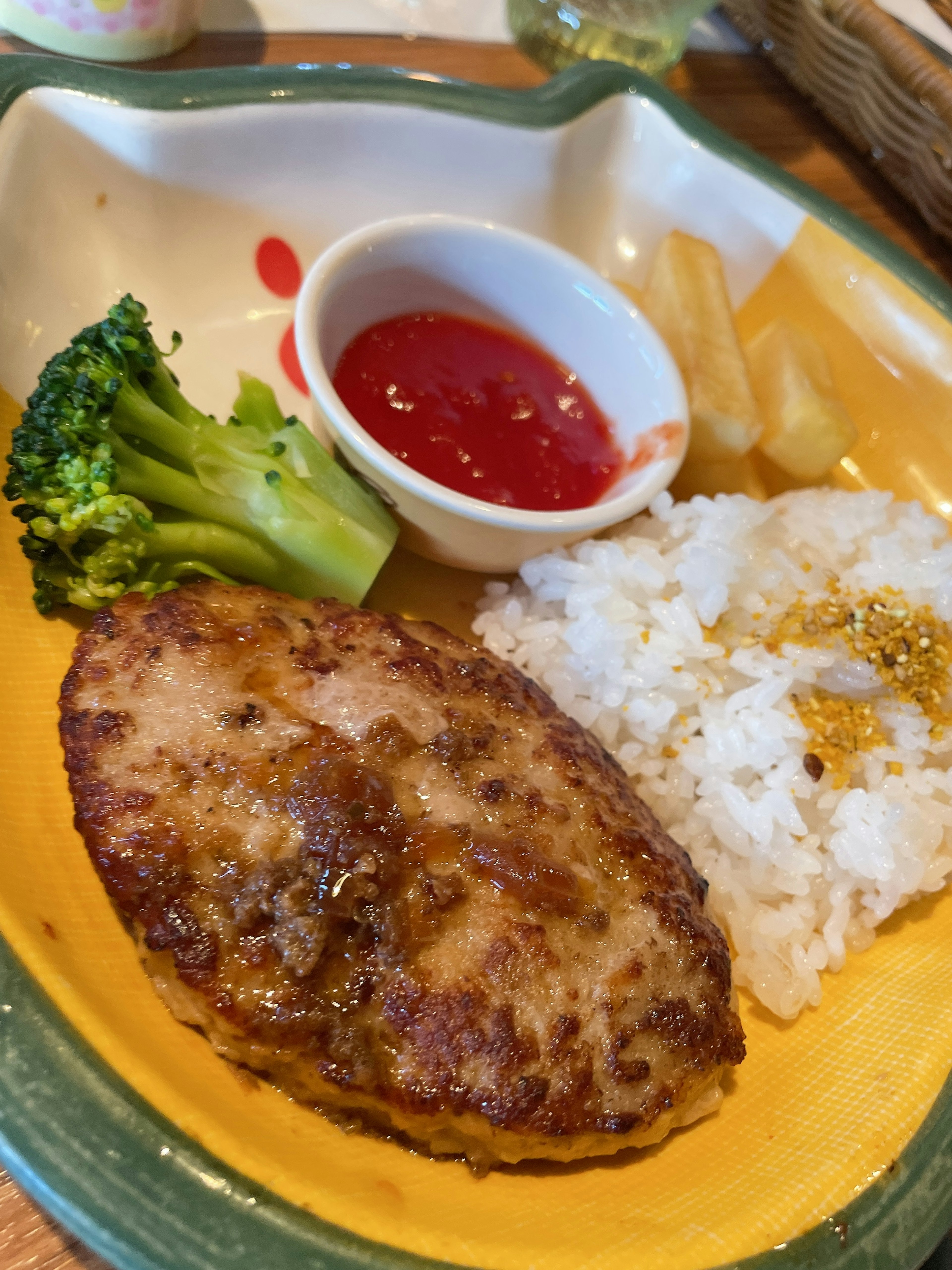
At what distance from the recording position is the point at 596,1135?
5.03ft

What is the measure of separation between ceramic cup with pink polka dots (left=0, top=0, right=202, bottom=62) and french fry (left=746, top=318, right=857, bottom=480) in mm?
2240

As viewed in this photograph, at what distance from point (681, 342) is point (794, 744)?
4.18ft

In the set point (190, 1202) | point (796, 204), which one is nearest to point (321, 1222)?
point (190, 1202)

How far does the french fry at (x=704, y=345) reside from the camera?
2.59m

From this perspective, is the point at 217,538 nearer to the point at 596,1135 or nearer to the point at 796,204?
the point at 596,1135

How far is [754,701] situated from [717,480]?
0.82 meters

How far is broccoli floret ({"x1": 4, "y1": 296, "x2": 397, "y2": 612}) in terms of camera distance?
5.97 feet

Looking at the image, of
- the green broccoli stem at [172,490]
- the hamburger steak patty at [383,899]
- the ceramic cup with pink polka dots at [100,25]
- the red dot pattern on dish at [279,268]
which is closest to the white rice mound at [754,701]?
the hamburger steak patty at [383,899]

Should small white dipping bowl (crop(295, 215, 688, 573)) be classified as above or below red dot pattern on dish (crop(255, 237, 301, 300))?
above

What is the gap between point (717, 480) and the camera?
279 cm

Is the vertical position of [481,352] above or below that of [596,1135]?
above

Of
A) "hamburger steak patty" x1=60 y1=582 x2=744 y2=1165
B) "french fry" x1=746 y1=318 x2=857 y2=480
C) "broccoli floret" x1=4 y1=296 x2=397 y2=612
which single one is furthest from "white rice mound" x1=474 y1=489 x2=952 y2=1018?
"broccoli floret" x1=4 y1=296 x2=397 y2=612

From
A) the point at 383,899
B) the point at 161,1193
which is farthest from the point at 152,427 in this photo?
the point at 161,1193

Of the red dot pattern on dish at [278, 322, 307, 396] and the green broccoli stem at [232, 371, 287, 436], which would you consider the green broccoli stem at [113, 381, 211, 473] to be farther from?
the red dot pattern on dish at [278, 322, 307, 396]
